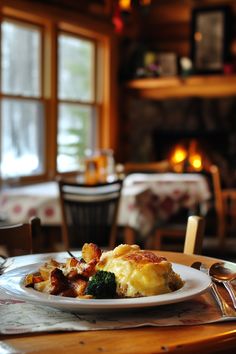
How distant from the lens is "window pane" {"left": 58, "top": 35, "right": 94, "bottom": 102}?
19.8ft

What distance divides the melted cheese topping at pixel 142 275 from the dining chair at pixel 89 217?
6.92 ft

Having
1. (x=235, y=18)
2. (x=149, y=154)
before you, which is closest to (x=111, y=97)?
(x=149, y=154)

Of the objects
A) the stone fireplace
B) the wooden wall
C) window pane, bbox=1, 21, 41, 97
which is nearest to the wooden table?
window pane, bbox=1, 21, 41, 97

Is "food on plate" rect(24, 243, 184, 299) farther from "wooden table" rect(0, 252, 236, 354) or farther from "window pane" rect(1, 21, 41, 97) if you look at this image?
"window pane" rect(1, 21, 41, 97)

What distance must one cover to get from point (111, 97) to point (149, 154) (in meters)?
0.80

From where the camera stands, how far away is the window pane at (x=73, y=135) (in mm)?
6043

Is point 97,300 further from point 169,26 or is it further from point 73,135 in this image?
point 169,26

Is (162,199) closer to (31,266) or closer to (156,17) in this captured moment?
(31,266)

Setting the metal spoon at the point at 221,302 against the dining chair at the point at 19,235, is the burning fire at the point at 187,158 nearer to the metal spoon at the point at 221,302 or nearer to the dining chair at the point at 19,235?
the dining chair at the point at 19,235

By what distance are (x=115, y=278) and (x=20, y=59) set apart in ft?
14.8

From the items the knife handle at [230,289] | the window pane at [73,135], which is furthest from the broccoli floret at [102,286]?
the window pane at [73,135]

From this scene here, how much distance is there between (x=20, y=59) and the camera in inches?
214

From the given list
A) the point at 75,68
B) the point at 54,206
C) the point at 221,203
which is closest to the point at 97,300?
the point at 54,206

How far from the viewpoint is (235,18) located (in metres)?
6.57
